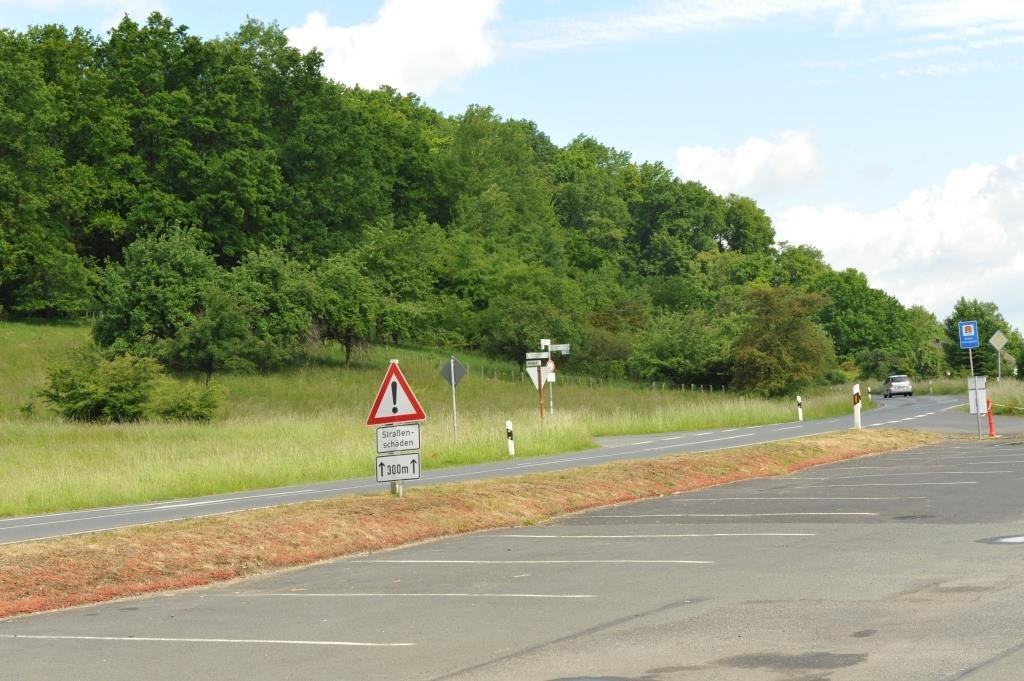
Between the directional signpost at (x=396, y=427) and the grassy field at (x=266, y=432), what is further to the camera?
the grassy field at (x=266, y=432)

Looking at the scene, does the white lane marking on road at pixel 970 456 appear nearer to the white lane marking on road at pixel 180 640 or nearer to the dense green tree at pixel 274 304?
the white lane marking on road at pixel 180 640

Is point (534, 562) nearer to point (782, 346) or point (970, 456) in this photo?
point (970, 456)

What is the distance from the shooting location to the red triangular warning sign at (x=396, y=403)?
1961cm

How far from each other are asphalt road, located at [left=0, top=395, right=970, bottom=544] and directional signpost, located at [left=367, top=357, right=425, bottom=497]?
327cm

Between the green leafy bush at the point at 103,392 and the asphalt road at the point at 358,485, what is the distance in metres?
18.6

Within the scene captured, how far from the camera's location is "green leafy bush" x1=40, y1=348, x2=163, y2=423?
52.1 meters

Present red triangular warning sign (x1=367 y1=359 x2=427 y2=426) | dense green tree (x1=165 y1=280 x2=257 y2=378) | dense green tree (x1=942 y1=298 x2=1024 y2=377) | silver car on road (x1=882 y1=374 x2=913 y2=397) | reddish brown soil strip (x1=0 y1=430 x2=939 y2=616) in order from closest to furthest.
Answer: reddish brown soil strip (x1=0 y1=430 x2=939 y2=616)
red triangular warning sign (x1=367 y1=359 x2=427 y2=426)
dense green tree (x1=165 y1=280 x2=257 y2=378)
silver car on road (x1=882 y1=374 x2=913 y2=397)
dense green tree (x1=942 y1=298 x2=1024 y2=377)

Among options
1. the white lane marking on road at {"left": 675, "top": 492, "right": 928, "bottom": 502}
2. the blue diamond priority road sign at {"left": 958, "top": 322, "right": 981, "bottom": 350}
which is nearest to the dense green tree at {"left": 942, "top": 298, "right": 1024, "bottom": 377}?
the blue diamond priority road sign at {"left": 958, "top": 322, "right": 981, "bottom": 350}

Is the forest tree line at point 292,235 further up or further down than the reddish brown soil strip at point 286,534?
further up

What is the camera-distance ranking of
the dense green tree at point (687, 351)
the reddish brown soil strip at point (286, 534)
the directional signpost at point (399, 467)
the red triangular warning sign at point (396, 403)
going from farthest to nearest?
the dense green tree at point (687, 351) < the directional signpost at point (399, 467) < the red triangular warning sign at point (396, 403) < the reddish brown soil strip at point (286, 534)

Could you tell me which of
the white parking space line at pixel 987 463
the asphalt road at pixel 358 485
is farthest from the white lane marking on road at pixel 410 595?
the white parking space line at pixel 987 463

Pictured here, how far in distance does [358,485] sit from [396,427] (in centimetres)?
831

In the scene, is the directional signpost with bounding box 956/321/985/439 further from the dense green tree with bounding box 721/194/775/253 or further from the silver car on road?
the dense green tree with bounding box 721/194/775/253

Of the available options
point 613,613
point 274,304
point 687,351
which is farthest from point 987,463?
point 687,351
